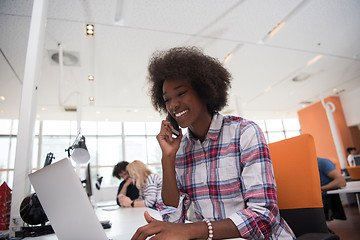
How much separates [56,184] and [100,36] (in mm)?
4145

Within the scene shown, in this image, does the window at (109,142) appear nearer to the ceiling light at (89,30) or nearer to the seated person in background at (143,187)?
the ceiling light at (89,30)

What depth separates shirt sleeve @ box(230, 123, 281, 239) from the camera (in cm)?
75

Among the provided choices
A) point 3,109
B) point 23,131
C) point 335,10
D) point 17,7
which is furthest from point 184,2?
point 3,109

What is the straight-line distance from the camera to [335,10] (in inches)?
160

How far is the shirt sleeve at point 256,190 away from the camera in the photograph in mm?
750

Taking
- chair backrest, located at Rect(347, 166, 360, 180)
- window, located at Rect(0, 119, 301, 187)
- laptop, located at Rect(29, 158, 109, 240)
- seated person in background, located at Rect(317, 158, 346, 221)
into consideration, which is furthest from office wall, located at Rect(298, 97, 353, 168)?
laptop, located at Rect(29, 158, 109, 240)

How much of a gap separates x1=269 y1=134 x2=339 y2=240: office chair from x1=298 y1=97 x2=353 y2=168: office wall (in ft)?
28.6

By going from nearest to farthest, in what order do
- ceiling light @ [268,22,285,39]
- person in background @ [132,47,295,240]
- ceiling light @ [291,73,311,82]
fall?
person in background @ [132,47,295,240] < ceiling light @ [268,22,285,39] < ceiling light @ [291,73,311,82]

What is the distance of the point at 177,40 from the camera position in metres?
4.59

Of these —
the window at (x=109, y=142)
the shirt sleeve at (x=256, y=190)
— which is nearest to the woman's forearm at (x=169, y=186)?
the shirt sleeve at (x=256, y=190)

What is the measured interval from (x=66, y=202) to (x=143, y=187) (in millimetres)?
2729

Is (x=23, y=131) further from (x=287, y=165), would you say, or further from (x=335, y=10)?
(x=335, y=10)

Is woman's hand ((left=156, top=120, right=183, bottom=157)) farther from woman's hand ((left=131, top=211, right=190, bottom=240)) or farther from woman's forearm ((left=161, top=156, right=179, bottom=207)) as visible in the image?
woman's hand ((left=131, top=211, right=190, bottom=240))

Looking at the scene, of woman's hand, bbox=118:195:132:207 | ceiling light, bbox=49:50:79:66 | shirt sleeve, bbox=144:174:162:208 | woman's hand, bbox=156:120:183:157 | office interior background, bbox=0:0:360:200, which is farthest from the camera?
ceiling light, bbox=49:50:79:66
